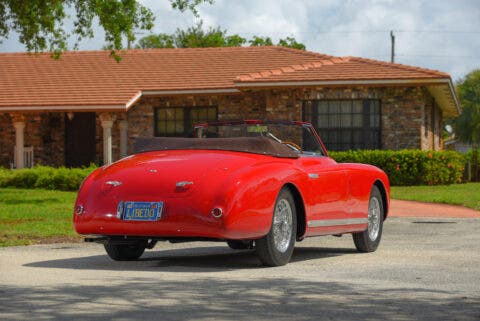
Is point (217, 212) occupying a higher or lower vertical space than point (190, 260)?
higher

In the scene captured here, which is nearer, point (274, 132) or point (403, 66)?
point (274, 132)

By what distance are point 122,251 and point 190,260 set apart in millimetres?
743

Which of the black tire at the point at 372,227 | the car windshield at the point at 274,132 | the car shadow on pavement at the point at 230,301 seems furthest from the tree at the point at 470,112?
the car shadow on pavement at the point at 230,301

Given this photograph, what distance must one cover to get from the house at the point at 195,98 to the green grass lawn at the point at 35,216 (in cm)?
656

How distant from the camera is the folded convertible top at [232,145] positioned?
10.4 meters

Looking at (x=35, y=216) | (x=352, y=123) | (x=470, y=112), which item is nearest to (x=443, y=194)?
(x=352, y=123)

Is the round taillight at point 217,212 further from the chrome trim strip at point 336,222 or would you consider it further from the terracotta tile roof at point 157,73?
the terracotta tile roof at point 157,73

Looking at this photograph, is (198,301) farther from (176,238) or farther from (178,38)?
(178,38)

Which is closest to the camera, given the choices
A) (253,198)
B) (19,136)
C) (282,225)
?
(253,198)

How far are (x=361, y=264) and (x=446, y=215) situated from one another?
389 inches

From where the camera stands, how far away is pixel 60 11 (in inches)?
1035

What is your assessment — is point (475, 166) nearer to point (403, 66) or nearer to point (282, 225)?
point (403, 66)

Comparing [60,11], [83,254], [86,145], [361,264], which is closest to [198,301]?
[361,264]

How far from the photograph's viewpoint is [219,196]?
936cm
